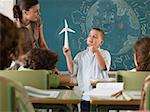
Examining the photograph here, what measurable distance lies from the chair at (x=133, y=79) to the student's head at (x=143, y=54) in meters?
0.18

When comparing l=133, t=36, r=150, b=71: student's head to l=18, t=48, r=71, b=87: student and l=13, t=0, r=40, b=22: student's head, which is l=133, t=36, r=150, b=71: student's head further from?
l=13, t=0, r=40, b=22: student's head

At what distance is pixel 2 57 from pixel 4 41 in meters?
0.09

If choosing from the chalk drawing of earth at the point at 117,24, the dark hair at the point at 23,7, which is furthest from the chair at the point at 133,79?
the chalk drawing of earth at the point at 117,24

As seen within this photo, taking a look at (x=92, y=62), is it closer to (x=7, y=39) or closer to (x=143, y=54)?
(x=143, y=54)

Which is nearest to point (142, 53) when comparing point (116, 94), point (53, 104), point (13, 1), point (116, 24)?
point (116, 94)

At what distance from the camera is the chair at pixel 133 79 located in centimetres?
279

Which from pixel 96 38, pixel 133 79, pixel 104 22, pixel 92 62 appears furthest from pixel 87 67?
pixel 133 79

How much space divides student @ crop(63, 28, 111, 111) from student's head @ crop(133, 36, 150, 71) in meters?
1.79

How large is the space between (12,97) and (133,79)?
5.16 feet

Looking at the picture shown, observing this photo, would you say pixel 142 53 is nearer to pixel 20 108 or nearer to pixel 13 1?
pixel 20 108

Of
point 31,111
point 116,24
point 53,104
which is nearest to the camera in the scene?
point 31,111

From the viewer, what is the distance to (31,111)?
151 cm

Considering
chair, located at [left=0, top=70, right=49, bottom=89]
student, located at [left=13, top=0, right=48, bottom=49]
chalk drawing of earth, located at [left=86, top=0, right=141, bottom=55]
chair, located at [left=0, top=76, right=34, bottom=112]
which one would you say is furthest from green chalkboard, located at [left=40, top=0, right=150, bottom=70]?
chair, located at [left=0, top=76, right=34, bottom=112]

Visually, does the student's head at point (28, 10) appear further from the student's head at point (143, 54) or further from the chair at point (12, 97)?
the chair at point (12, 97)
